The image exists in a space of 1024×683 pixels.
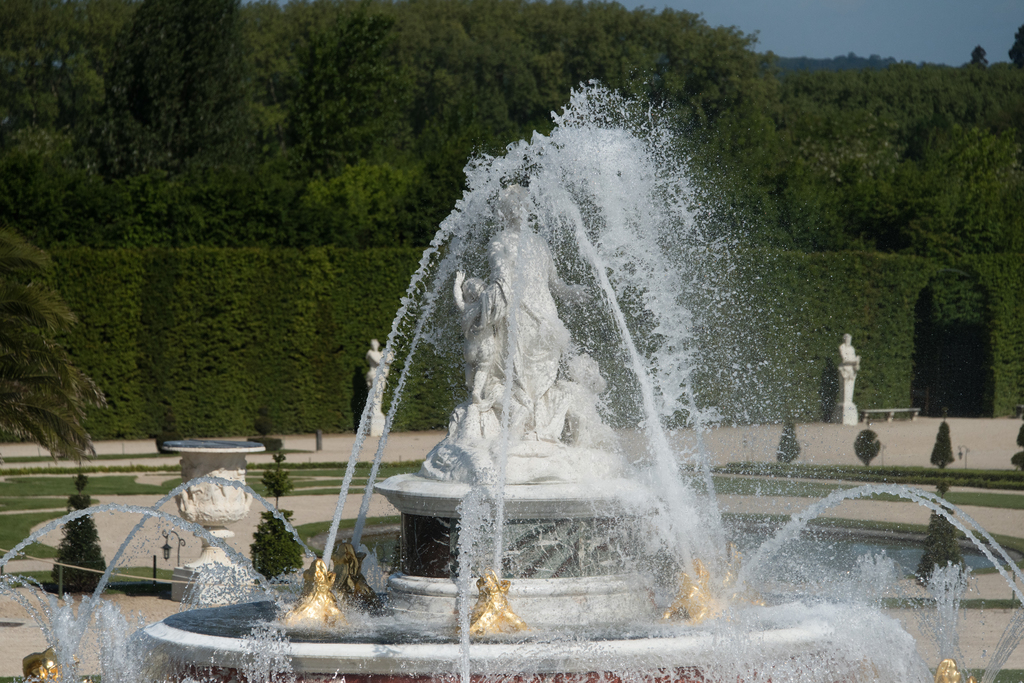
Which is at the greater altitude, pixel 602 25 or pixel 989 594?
pixel 602 25

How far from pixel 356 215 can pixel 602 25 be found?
2445 cm

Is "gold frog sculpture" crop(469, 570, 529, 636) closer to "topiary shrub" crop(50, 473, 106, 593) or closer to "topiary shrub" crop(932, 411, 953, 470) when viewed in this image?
"topiary shrub" crop(50, 473, 106, 593)

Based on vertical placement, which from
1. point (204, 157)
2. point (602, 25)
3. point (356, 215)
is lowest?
point (356, 215)

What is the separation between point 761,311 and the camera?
25594 mm

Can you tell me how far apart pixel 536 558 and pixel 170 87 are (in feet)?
95.1

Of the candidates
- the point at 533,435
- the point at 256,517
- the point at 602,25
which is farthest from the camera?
the point at 602,25

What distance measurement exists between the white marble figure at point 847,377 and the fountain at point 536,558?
19.2m

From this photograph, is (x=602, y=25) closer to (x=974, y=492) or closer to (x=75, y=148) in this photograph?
(x=75, y=148)

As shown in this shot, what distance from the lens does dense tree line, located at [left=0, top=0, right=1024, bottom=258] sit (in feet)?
83.4

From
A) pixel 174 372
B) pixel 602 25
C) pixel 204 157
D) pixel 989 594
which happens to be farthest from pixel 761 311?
pixel 602 25

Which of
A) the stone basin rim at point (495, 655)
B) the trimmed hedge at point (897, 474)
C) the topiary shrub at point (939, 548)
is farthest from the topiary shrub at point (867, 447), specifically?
the stone basin rim at point (495, 655)

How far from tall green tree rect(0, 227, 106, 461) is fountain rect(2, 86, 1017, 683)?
5.25 meters

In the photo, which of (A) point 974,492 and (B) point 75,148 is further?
(B) point 75,148

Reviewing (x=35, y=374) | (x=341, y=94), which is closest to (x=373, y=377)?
(x=35, y=374)
